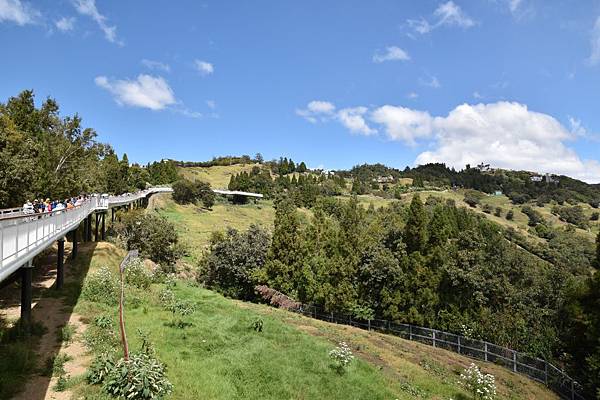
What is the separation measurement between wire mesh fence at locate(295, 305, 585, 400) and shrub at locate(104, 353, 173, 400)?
1923 centimetres

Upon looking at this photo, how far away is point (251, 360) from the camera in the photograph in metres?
14.9

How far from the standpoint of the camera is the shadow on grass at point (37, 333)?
34.8ft

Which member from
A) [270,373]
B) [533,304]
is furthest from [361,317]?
[270,373]

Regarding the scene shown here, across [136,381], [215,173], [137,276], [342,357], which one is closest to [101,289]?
[137,276]

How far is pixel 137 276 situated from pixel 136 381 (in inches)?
637

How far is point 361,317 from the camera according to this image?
30703mm

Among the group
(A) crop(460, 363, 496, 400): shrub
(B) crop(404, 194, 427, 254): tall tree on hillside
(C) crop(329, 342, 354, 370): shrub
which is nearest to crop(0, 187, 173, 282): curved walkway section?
(C) crop(329, 342, 354, 370): shrub

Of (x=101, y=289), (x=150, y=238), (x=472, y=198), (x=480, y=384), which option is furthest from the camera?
(x=472, y=198)

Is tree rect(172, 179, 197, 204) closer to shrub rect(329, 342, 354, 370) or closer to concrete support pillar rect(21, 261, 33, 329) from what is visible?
concrete support pillar rect(21, 261, 33, 329)

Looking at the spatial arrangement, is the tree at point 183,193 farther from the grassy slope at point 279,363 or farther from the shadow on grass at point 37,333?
the grassy slope at point 279,363

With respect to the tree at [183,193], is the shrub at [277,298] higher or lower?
lower

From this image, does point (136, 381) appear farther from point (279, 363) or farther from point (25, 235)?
point (279, 363)

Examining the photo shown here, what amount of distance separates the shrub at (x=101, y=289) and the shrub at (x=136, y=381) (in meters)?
9.57

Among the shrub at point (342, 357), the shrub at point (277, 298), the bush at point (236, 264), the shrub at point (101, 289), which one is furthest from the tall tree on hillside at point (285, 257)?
the shrub at point (342, 357)
